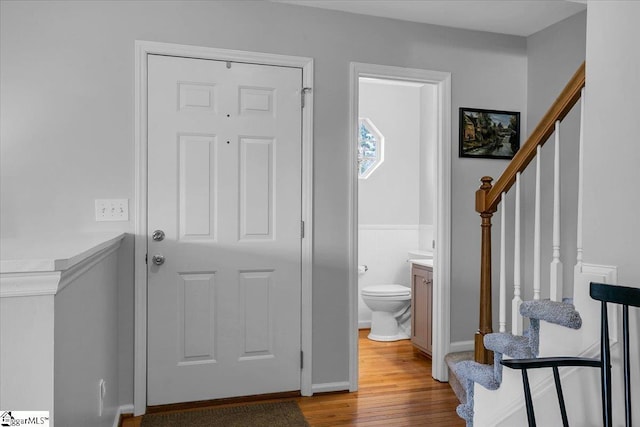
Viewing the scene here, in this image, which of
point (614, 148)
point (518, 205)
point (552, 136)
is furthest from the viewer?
point (552, 136)

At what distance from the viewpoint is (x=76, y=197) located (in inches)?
102

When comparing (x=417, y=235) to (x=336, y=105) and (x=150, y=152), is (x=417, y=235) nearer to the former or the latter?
(x=336, y=105)

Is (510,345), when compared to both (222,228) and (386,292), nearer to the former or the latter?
(222,228)

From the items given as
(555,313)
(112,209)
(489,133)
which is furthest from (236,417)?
(489,133)

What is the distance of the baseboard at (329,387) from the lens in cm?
302

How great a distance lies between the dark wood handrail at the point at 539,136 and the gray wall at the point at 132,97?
982mm

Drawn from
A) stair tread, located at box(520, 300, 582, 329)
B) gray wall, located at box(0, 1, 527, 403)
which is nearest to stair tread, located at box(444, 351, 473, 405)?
gray wall, located at box(0, 1, 527, 403)

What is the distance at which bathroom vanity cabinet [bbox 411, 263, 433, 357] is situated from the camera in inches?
145

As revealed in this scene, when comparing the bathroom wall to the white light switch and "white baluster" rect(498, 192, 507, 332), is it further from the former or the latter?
the white light switch

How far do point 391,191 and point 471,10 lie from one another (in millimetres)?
2181

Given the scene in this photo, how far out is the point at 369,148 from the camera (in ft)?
16.2

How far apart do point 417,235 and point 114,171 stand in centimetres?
321

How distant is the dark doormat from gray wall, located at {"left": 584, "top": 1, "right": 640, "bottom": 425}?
1.62 m

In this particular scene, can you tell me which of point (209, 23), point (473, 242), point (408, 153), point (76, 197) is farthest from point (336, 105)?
point (408, 153)
